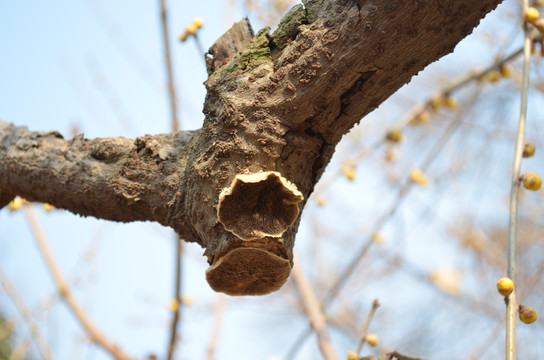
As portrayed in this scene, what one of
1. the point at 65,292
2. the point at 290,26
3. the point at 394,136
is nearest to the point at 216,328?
the point at 65,292

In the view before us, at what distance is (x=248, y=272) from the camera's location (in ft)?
3.29

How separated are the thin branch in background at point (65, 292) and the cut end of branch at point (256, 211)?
1.55 m

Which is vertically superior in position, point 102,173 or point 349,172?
point 349,172

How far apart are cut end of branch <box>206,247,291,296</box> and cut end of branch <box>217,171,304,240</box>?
0.04 meters

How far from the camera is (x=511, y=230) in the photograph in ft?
3.51

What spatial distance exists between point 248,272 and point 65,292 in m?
1.72

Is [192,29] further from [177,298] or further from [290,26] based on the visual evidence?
[177,298]

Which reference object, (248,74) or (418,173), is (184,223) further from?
(418,173)

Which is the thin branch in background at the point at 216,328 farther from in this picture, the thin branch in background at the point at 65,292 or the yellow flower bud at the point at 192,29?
the yellow flower bud at the point at 192,29

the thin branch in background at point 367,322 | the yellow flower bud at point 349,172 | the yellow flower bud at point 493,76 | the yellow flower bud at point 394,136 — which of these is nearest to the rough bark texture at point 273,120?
the thin branch in background at point 367,322

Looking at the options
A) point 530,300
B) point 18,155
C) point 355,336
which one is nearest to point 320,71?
point 18,155

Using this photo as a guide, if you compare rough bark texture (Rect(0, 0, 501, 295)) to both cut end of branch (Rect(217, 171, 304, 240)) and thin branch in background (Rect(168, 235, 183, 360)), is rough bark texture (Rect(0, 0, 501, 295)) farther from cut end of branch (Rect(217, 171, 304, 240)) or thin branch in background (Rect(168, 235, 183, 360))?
thin branch in background (Rect(168, 235, 183, 360))

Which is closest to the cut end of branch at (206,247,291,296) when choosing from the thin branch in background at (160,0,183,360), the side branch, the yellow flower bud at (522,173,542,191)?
the side branch

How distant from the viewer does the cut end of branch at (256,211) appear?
91 centimetres
